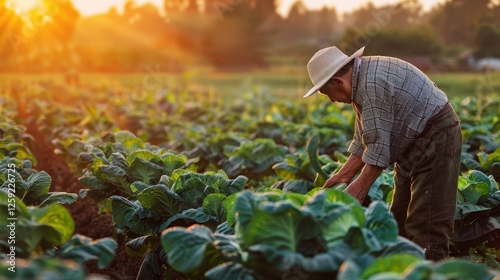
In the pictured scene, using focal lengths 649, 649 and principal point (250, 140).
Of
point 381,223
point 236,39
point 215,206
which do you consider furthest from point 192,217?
point 236,39

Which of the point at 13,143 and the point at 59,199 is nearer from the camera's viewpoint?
the point at 59,199

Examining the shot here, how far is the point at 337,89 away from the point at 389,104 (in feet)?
1.10

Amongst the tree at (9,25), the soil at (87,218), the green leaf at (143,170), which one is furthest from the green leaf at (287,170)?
the tree at (9,25)

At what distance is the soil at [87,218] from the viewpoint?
5191 millimetres

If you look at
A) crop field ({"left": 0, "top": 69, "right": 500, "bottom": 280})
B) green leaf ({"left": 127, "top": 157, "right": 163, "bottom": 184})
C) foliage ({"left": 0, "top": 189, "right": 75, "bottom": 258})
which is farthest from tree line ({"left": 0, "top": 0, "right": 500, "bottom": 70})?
foliage ({"left": 0, "top": 189, "right": 75, "bottom": 258})

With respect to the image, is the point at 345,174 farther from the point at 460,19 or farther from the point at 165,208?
the point at 460,19

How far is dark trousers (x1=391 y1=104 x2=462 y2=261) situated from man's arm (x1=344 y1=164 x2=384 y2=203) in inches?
19.9

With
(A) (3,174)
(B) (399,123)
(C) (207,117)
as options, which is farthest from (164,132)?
(B) (399,123)

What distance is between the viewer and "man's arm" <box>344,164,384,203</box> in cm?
393

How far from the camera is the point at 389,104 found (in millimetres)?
4051

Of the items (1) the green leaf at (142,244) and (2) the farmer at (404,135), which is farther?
(1) the green leaf at (142,244)

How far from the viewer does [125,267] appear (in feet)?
17.2

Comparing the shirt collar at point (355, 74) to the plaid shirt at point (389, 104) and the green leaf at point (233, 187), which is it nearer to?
the plaid shirt at point (389, 104)

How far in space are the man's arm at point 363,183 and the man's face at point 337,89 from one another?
462 mm
